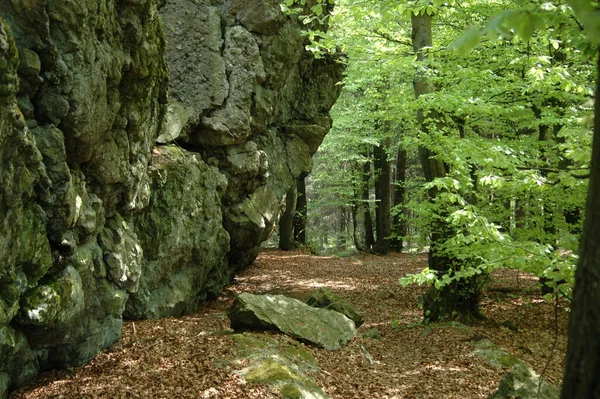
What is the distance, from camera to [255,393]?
6492mm

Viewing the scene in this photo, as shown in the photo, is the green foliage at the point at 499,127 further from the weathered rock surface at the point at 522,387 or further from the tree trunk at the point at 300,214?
the tree trunk at the point at 300,214

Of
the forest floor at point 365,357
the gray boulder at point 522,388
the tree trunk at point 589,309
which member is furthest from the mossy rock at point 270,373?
the tree trunk at point 589,309

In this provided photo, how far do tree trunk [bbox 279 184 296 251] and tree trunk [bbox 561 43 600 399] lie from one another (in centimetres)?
1930

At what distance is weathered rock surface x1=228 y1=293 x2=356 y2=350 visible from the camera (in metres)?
9.16

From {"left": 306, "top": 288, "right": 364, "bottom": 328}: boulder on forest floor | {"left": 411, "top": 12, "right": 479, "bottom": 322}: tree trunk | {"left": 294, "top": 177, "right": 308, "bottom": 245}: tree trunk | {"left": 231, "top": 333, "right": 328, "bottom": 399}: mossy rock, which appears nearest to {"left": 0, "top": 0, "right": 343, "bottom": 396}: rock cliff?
{"left": 231, "top": 333, "right": 328, "bottom": 399}: mossy rock

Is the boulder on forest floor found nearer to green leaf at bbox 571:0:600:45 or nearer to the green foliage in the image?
the green foliage

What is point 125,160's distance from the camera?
866 cm

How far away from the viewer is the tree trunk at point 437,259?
1067 centimetres

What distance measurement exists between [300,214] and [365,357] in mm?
16306

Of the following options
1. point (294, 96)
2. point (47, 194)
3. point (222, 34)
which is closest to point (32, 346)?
point (47, 194)

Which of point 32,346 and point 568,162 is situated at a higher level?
point 568,162

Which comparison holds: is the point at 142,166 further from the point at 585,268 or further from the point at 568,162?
the point at 568,162

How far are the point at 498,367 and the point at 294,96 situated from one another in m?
12.1

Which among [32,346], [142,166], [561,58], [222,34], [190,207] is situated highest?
[222,34]
